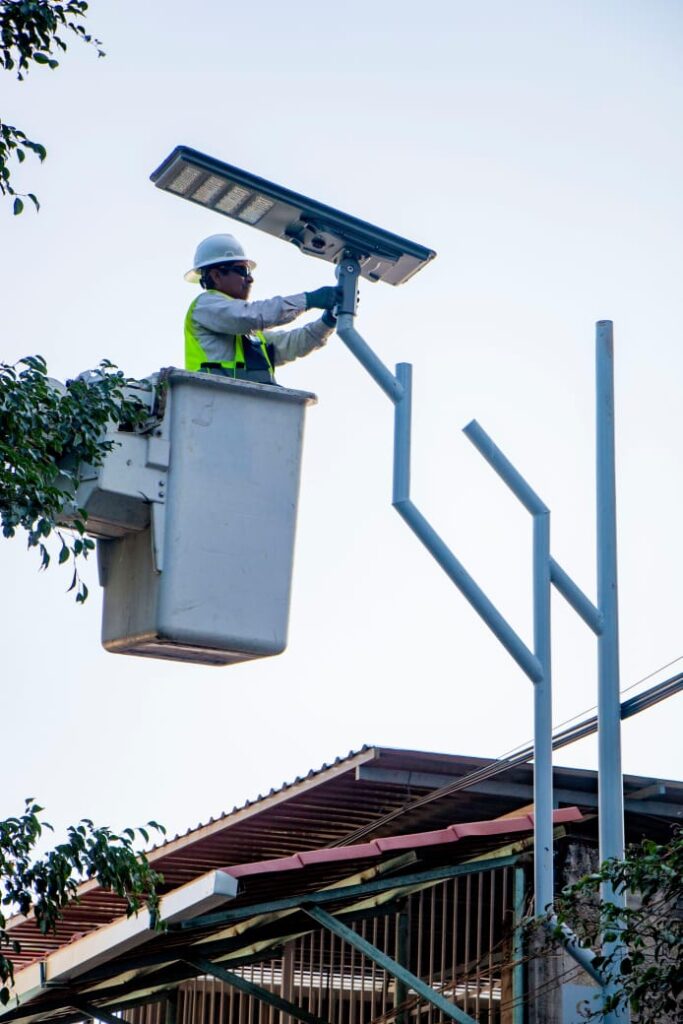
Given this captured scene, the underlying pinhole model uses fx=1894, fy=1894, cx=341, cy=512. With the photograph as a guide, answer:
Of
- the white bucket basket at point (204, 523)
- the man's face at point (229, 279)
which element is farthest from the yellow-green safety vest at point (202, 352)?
the white bucket basket at point (204, 523)

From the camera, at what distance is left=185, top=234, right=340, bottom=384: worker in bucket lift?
24.4 ft

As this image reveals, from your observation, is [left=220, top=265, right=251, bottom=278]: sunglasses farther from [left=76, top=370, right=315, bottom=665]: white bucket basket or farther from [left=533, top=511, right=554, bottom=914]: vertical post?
[left=533, top=511, right=554, bottom=914]: vertical post

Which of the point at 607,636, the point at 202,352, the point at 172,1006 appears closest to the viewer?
the point at 607,636

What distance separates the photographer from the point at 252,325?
7492 millimetres

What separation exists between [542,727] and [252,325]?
1.94m

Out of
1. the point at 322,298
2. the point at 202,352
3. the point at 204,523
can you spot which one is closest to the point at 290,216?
the point at 322,298

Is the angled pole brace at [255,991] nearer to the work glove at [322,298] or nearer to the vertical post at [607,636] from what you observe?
the vertical post at [607,636]

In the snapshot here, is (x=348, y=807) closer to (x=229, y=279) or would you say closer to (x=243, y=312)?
(x=229, y=279)

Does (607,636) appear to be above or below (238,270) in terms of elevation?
below

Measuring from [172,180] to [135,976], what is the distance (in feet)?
24.9

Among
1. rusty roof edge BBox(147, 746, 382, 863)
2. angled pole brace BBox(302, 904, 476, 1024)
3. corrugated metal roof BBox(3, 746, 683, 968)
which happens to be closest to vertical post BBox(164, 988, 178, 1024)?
corrugated metal roof BBox(3, 746, 683, 968)

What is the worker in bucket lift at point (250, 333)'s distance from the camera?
743 centimetres

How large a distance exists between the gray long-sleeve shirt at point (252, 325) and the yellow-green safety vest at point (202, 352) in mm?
16

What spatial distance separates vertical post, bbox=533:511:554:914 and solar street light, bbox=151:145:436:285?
1.15 m
